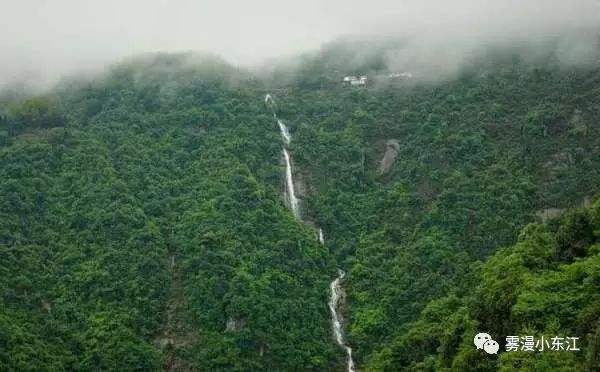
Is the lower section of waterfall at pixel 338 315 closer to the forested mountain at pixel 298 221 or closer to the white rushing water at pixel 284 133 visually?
the forested mountain at pixel 298 221

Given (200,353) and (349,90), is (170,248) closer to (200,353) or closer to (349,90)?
(200,353)

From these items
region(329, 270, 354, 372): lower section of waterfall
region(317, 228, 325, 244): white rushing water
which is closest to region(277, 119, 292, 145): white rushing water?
region(317, 228, 325, 244): white rushing water
